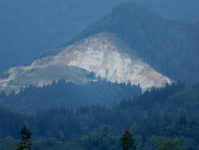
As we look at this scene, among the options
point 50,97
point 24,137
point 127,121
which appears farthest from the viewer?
point 50,97

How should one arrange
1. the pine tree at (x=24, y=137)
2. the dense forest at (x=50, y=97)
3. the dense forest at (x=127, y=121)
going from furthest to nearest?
the dense forest at (x=50, y=97) → the dense forest at (x=127, y=121) → the pine tree at (x=24, y=137)

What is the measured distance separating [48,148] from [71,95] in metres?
78.8

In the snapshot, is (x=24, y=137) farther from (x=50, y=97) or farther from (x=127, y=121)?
(x=50, y=97)

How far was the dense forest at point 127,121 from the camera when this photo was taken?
12573 cm

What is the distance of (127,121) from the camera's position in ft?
498

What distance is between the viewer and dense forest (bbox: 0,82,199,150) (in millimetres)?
125725

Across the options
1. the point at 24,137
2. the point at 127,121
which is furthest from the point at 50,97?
the point at 24,137

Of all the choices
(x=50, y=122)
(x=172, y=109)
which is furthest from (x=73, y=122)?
(x=172, y=109)

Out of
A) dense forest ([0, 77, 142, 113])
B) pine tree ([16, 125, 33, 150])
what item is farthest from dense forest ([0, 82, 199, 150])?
pine tree ([16, 125, 33, 150])

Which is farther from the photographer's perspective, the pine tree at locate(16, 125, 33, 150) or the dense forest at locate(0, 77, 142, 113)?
the dense forest at locate(0, 77, 142, 113)

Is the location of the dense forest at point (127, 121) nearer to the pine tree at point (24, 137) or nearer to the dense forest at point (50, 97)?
the dense forest at point (50, 97)

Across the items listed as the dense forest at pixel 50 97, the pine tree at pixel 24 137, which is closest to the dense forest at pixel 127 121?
the dense forest at pixel 50 97

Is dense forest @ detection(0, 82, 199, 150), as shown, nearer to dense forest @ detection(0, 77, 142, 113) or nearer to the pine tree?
dense forest @ detection(0, 77, 142, 113)

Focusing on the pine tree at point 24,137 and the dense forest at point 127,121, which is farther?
the dense forest at point 127,121
